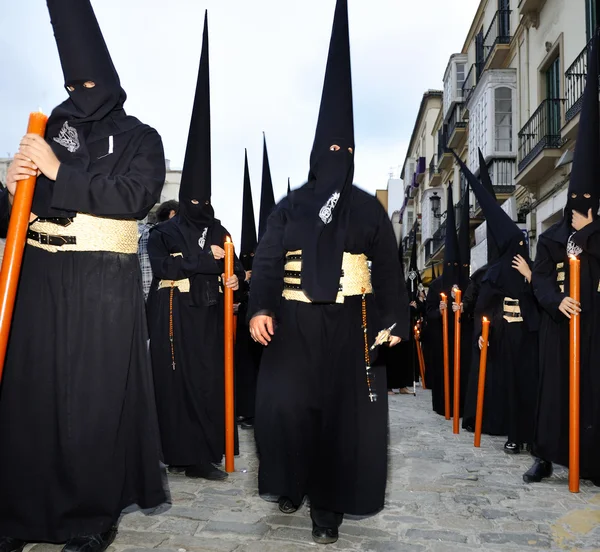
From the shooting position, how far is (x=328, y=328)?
408 centimetres

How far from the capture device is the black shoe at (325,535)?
375cm

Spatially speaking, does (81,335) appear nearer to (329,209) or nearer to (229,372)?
(329,209)

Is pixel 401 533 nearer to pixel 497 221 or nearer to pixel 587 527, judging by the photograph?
pixel 587 527

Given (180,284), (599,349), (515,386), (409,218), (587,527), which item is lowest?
(587,527)

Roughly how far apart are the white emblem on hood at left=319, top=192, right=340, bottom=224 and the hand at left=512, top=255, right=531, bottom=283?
3023 millimetres

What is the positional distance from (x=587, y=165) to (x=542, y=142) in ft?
39.8

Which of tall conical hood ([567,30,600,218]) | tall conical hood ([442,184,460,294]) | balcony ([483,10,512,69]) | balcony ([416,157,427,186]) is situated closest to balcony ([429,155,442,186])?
balcony ([416,157,427,186])

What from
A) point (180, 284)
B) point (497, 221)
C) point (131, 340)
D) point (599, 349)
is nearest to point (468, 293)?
point (497, 221)

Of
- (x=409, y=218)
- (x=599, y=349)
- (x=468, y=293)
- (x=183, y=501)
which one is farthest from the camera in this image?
(x=409, y=218)

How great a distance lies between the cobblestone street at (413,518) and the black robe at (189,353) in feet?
1.04

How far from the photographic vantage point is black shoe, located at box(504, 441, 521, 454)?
673 centimetres

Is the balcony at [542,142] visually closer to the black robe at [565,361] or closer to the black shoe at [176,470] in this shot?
the black robe at [565,361]

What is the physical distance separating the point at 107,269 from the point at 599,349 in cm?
377

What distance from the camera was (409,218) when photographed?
56.9 metres
